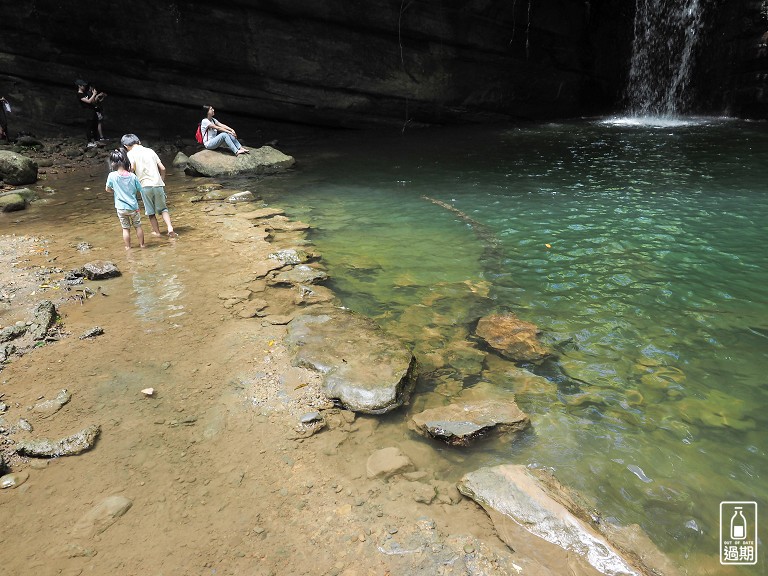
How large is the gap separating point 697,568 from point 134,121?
1804 cm

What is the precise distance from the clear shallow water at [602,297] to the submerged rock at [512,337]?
14 centimetres

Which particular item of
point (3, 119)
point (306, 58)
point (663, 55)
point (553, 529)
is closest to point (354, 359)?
point (553, 529)

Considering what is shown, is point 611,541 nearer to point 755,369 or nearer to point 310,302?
point 755,369

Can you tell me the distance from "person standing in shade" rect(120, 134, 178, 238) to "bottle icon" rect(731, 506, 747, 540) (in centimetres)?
734

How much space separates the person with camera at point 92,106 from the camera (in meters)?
14.0

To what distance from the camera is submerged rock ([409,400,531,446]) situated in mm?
3311

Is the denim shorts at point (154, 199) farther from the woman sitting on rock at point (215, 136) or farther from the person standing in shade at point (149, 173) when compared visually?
the woman sitting on rock at point (215, 136)

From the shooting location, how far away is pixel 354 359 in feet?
13.3

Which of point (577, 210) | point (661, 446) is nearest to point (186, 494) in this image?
point (661, 446)

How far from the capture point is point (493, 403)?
361 centimetres

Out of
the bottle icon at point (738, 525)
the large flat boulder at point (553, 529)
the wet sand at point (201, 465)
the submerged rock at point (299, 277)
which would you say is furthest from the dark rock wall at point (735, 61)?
the large flat boulder at point (553, 529)

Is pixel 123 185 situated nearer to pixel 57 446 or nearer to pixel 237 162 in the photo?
pixel 57 446

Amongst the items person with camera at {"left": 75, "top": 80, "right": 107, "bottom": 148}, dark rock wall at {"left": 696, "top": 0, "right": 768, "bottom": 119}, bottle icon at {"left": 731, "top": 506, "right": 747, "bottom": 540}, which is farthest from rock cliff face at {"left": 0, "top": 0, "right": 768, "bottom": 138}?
bottle icon at {"left": 731, "top": 506, "right": 747, "bottom": 540}

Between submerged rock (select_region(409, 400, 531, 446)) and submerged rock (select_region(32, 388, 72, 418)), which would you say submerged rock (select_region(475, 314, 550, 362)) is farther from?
submerged rock (select_region(32, 388, 72, 418))
